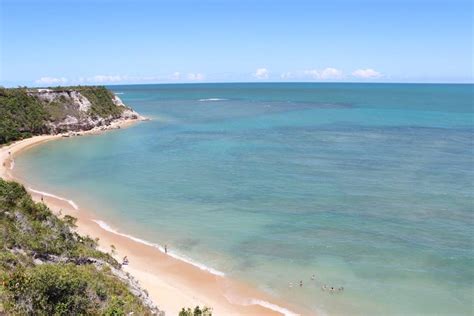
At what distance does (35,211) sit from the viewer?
89.8 feet

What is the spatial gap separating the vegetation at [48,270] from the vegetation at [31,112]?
57713 mm

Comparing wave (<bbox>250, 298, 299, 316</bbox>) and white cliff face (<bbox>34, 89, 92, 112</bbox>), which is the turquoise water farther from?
white cliff face (<bbox>34, 89, 92, 112</bbox>)

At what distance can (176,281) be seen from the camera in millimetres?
28672

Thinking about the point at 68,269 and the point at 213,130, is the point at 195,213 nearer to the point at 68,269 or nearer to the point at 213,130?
the point at 68,269

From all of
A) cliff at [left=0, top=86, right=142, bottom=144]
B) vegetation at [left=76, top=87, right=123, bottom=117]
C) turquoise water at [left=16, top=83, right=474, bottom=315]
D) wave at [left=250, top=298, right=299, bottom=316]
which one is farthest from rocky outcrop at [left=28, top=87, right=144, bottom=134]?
wave at [left=250, top=298, right=299, bottom=316]

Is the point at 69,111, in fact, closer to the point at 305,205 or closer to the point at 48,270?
the point at 305,205

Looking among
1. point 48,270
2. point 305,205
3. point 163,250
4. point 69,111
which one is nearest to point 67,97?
point 69,111

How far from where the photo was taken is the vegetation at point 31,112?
8012 cm

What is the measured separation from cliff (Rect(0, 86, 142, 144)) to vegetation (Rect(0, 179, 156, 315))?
190 feet

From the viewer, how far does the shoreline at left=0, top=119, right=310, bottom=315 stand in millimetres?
25484

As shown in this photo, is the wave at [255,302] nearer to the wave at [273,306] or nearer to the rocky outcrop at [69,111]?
the wave at [273,306]

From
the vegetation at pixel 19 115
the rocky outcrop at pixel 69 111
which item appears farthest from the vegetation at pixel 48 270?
the rocky outcrop at pixel 69 111

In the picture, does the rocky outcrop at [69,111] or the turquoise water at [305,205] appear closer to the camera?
the turquoise water at [305,205]

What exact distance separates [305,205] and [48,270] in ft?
90.6
